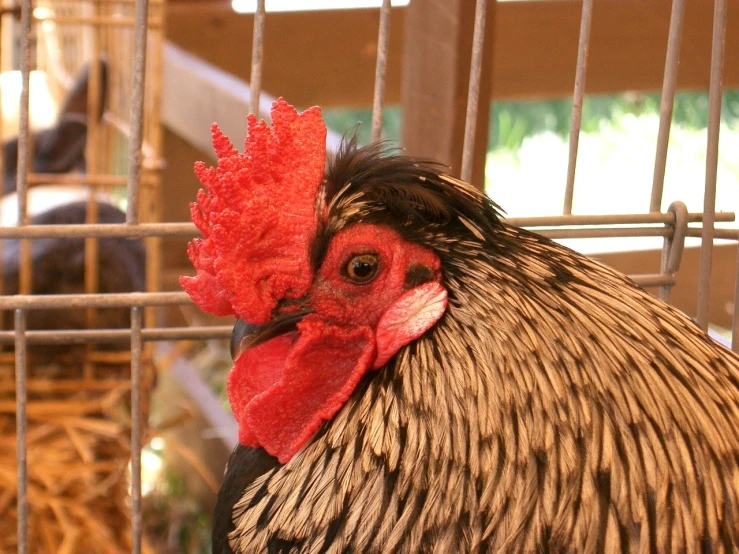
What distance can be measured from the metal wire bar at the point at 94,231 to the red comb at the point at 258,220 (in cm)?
22

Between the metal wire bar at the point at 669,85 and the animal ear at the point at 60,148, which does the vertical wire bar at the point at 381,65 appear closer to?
the metal wire bar at the point at 669,85

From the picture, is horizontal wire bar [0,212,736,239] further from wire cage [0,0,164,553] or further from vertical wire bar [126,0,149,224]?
wire cage [0,0,164,553]

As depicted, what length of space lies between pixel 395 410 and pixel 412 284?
16cm

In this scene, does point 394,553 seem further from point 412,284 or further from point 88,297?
point 88,297

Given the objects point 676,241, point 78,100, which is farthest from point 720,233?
point 78,100

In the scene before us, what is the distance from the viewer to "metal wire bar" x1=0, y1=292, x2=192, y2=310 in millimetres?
1228

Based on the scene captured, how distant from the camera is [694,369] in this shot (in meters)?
1.07

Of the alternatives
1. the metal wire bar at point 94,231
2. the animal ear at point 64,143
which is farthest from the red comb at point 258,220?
the animal ear at point 64,143

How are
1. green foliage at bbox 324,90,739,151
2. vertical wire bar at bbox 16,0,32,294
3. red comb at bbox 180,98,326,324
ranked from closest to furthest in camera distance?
red comb at bbox 180,98,326,324 → vertical wire bar at bbox 16,0,32,294 → green foliage at bbox 324,90,739,151

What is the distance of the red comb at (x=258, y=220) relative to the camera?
0.99 m

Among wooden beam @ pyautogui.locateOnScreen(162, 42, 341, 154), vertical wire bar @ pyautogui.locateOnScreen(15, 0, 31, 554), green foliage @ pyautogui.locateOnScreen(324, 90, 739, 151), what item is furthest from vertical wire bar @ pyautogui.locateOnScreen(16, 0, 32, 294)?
green foliage @ pyautogui.locateOnScreen(324, 90, 739, 151)

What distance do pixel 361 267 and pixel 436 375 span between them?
161 millimetres

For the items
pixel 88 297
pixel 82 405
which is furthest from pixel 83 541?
pixel 88 297

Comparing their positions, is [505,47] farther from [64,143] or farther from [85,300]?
[85,300]
